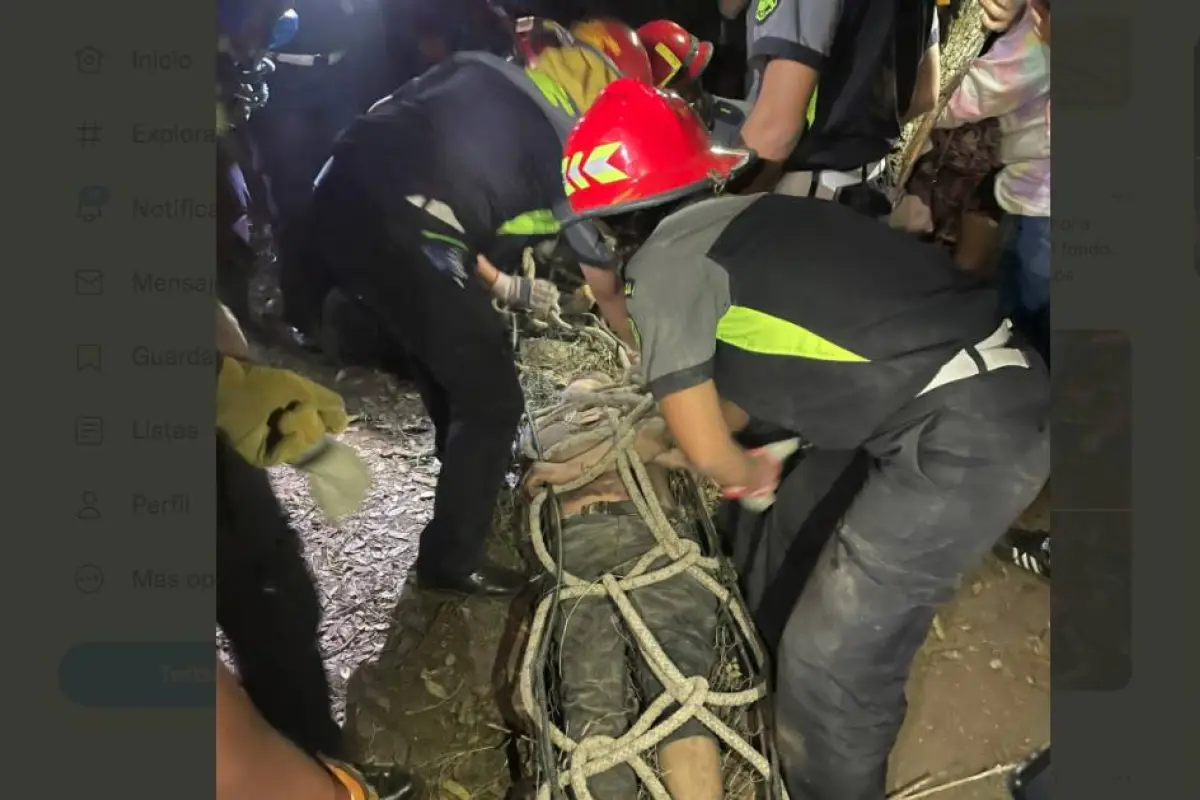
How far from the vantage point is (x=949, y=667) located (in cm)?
67

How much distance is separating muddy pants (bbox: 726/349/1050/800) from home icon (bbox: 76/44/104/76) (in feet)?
1.75

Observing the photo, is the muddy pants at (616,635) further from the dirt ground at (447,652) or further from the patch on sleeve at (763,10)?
the patch on sleeve at (763,10)

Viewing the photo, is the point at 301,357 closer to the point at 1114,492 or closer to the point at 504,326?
the point at 504,326

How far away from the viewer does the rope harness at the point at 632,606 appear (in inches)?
24.5

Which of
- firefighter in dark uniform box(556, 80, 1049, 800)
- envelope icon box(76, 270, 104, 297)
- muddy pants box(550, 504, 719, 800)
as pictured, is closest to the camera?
envelope icon box(76, 270, 104, 297)

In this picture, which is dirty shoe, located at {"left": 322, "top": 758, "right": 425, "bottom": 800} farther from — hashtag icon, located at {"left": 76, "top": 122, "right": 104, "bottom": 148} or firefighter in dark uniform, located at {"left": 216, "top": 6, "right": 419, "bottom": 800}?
hashtag icon, located at {"left": 76, "top": 122, "right": 104, "bottom": 148}

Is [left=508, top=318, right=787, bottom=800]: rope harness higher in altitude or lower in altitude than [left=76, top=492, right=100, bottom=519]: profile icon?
lower

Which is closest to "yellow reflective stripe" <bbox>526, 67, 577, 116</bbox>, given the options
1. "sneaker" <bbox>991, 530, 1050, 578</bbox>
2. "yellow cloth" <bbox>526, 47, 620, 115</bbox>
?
"yellow cloth" <bbox>526, 47, 620, 115</bbox>

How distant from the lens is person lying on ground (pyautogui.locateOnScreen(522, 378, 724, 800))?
2.12 ft

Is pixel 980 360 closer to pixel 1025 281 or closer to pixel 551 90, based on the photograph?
pixel 1025 281

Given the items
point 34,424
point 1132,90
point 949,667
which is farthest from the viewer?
point 949,667

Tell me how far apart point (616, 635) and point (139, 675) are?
343 mm

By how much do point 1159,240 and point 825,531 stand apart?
0.31m

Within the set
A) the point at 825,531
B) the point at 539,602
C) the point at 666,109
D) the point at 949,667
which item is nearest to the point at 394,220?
the point at 666,109
